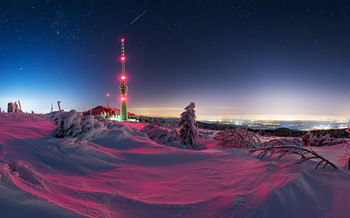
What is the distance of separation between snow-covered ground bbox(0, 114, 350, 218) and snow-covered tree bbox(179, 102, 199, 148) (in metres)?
11.2

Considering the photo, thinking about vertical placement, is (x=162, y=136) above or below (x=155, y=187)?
below

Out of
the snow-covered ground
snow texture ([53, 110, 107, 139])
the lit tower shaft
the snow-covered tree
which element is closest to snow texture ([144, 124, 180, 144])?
the snow-covered tree

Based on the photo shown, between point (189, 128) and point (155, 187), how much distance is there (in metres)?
13.6

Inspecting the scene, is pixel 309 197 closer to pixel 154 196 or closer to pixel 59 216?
pixel 154 196

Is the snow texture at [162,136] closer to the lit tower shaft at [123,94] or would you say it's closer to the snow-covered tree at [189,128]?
the snow-covered tree at [189,128]

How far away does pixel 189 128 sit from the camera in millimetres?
17859

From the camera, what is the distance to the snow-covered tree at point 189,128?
17828 mm

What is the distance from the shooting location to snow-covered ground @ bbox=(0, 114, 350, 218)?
2.61m

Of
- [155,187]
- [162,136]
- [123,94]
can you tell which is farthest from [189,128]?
[123,94]

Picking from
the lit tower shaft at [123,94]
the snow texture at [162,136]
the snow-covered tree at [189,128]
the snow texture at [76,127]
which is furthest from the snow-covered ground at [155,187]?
the lit tower shaft at [123,94]

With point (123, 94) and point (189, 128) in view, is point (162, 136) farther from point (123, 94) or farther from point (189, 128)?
point (123, 94)

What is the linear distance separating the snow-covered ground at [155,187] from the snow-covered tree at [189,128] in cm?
1115

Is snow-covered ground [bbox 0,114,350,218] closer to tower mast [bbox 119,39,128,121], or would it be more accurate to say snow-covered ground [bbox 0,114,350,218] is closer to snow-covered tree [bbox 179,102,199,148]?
snow-covered tree [bbox 179,102,199,148]

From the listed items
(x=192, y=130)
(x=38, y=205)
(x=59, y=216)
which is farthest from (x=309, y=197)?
(x=192, y=130)
